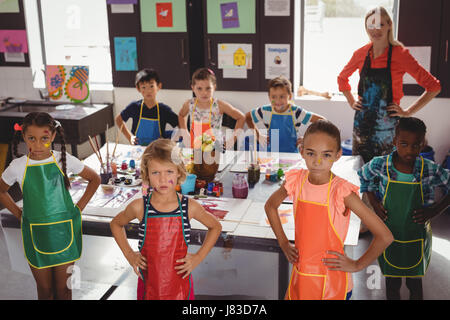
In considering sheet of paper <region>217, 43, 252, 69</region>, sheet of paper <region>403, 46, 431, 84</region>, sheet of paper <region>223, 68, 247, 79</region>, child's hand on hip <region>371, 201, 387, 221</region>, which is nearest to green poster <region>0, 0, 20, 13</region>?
sheet of paper <region>217, 43, 252, 69</region>

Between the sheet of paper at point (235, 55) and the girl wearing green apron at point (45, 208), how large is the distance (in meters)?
2.84

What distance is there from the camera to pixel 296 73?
16.6 feet

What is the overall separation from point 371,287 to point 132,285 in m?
1.50

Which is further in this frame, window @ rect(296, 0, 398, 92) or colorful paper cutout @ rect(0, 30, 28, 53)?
colorful paper cutout @ rect(0, 30, 28, 53)

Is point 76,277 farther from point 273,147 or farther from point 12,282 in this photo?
Answer: point 273,147

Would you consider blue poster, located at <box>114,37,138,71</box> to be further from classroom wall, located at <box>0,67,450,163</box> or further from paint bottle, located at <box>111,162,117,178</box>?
paint bottle, located at <box>111,162,117,178</box>

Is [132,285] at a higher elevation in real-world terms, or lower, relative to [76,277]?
lower

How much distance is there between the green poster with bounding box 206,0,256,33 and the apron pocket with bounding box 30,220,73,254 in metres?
3.09

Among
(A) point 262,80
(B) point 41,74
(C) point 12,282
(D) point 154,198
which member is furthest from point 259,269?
(B) point 41,74

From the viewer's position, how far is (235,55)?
5.00 m

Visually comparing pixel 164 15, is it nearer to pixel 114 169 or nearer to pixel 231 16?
pixel 231 16

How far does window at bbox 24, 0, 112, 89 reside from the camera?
5.54m

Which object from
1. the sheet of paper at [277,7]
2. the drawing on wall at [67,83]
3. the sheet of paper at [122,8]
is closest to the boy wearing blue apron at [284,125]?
the sheet of paper at [277,7]

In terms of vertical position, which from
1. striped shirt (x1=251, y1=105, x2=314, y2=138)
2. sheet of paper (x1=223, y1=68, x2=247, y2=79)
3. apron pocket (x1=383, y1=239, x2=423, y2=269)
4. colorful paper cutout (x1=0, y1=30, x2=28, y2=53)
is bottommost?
apron pocket (x1=383, y1=239, x2=423, y2=269)
